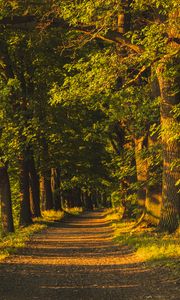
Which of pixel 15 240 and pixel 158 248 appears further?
pixel 15 240

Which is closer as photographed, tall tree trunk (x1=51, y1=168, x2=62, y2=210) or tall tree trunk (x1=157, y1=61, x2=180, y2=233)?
tall tree trunk (x1=157, y1=61, x2=180, y2=233)

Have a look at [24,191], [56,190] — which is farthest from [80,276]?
[56,190]

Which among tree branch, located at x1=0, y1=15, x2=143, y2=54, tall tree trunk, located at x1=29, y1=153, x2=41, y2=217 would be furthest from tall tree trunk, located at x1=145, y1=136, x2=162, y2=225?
tall tree trunk, located at x1=29, y1=153, x2=41, y2=217

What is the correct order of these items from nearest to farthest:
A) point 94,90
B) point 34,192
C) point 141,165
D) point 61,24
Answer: point 94,90
point 61,24
point 141,165
point 34,192

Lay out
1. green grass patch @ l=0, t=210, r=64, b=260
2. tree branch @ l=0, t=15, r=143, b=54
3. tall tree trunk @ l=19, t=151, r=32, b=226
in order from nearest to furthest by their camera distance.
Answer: tree branch @ l=0, t=15, r=143, b=54 → green grass patch @ l=0, t=210, r=64, b=260 → tall tree trunk @ l=19, t=151, r=32, b=226

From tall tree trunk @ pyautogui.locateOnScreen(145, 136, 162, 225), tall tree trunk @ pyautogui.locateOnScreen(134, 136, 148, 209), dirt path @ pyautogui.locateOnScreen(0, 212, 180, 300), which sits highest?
tall tree trunk @ pyautogui.locateOnScreen(134, 136, 148, 209)

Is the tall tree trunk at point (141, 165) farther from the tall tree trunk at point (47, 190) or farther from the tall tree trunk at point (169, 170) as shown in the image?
the tall tree trunk at point (47, 190)

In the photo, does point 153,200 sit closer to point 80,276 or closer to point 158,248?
point 158,248

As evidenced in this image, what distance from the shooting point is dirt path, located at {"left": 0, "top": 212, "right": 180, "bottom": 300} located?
1016 cm

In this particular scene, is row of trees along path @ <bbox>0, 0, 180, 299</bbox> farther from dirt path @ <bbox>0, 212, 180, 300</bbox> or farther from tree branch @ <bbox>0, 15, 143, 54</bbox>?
dirt path @ <bbox>0, 212, 180, 300</bbox>

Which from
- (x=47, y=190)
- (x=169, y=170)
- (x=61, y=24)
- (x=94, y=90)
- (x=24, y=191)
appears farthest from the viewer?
(x=47, y=190)

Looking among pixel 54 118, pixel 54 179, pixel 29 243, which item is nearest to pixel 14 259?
pixel 29 243

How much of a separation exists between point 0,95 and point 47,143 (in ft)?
46.3

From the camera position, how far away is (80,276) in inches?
493
